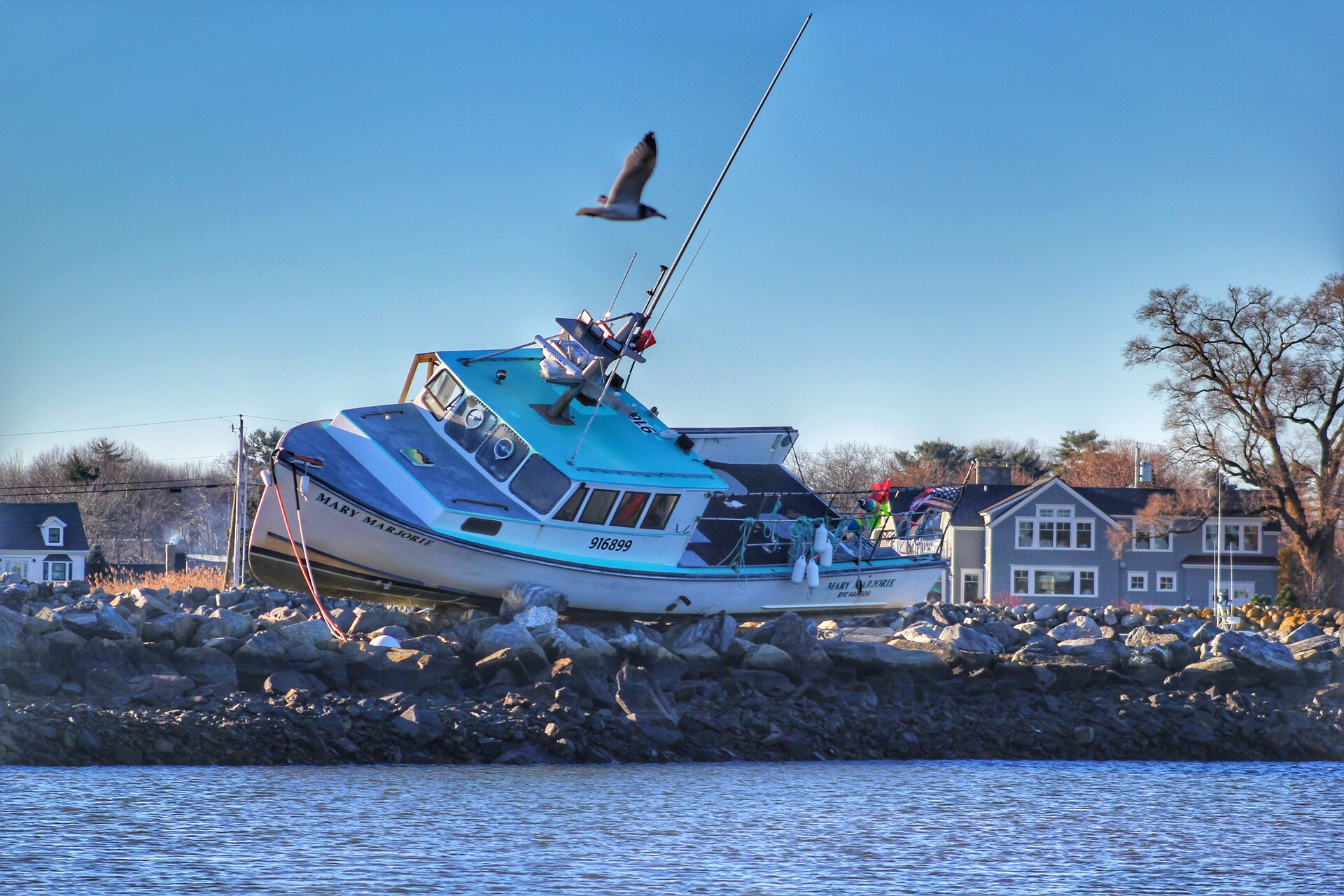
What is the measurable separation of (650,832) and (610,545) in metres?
8.95

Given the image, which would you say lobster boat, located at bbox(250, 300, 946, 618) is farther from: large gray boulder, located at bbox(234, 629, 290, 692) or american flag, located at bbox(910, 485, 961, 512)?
american flag, located at bbox(910, 485, 961, 512)

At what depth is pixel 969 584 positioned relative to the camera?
5791cm

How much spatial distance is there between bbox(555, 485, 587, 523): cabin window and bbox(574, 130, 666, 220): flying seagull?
15.1 ft

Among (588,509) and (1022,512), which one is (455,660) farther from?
(1022,512)

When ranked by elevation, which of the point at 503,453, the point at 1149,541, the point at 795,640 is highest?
the point at 1149,541

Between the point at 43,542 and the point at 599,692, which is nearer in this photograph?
the point at 599,692

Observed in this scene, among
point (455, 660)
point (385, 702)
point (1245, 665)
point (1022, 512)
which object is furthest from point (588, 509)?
point (1022, 512)

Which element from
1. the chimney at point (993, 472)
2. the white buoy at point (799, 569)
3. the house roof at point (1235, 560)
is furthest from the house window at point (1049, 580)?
the white buoy at point (799, 569)

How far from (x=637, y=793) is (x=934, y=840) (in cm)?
328

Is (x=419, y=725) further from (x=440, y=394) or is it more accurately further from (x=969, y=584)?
(x=969, y=584)

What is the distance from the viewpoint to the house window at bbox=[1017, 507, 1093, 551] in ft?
186

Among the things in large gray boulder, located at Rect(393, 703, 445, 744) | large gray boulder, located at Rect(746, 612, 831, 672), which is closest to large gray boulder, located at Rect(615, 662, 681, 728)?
large gray boulder, located at Rect(393, 703, 445, 744)

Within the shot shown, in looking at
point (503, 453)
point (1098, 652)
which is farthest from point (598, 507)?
point (1098, 652)

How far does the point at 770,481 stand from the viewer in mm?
27359
